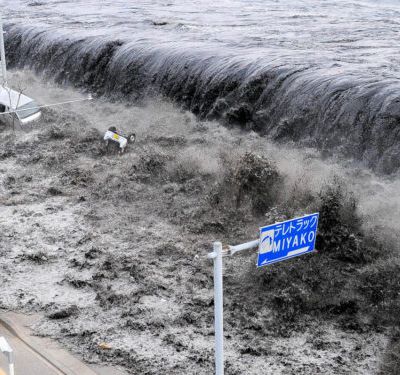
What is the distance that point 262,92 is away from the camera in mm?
17641

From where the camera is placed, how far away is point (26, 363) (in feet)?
28.6

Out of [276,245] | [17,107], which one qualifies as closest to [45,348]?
[276,245]

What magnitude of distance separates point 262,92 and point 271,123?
0.97m

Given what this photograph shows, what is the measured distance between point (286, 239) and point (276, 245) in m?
0.10

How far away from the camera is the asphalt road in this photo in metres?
8.52

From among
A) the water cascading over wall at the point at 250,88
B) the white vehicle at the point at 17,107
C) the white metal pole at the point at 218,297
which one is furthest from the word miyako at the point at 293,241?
the white vehicle at the point at 17,107

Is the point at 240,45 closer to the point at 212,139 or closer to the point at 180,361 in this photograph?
the point at 212,139

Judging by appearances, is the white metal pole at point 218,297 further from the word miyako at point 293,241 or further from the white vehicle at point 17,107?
the white vehicle at point 17,107

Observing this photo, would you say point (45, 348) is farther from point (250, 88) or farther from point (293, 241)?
point (250, 88)

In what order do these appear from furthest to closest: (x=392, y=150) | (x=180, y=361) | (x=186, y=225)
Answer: (x=392, y=150)
(x=186, y=225)
(x=180, y=361)

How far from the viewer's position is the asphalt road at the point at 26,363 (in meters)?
8.52

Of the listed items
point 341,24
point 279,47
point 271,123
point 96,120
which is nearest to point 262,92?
point 271,123

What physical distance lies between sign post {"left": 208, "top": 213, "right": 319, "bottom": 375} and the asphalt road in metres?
3.30

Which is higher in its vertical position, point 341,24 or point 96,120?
point 341,24
